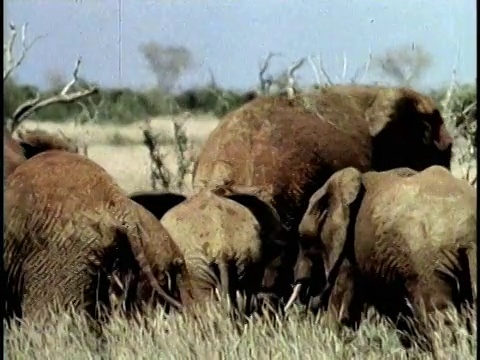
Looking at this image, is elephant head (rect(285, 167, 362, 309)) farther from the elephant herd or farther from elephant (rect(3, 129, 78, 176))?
elephant (rect(3, 129, 78, 176))

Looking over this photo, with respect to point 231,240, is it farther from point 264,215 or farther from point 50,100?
point 50,100

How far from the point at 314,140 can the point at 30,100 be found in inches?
46.7

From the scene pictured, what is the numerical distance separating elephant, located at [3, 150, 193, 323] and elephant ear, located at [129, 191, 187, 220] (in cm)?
28

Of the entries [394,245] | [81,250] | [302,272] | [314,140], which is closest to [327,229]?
[302,272]

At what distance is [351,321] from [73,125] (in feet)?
2.94

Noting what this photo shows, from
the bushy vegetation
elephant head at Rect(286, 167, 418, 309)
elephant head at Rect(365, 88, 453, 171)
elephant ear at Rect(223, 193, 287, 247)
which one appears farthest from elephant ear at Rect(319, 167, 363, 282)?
elephant head at Rect(365, 88, 453, 171)

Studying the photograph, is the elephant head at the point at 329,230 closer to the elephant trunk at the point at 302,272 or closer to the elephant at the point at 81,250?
the elephant trunk at the point at 302,272

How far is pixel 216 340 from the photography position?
143 inches

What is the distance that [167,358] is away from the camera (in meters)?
3.56

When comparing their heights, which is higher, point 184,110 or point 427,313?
point 184,110

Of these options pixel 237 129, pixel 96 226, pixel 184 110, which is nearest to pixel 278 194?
pixel 237 129

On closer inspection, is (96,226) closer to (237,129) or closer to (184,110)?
(184,110)

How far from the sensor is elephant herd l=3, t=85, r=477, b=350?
3.76 meters

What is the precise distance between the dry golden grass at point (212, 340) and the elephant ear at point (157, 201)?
0.45m
